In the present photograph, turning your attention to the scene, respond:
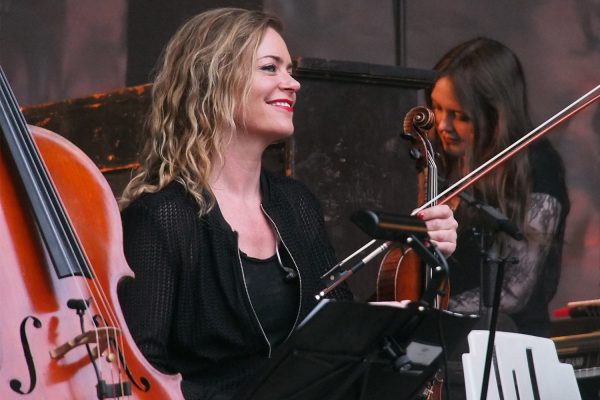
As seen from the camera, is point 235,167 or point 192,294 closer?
point 192,294

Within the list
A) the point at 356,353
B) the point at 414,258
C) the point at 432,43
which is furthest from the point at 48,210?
the point at 432,43

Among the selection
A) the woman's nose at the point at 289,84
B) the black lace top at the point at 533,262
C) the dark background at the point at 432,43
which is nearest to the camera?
the woman's nose at the point at 289,84

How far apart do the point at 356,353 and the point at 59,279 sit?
0.53 metres

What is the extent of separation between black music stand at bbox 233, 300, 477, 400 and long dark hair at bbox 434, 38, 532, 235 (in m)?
1.80

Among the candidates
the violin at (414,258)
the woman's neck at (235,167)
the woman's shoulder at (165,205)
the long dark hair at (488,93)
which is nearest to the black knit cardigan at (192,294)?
the woman's shoulder at (165,205)

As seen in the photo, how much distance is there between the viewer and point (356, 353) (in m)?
2.15

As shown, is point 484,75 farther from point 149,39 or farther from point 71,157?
point 71,157

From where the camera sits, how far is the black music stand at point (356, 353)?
6.78 ft

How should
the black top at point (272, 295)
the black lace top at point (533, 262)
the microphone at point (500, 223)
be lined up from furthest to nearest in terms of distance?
the black lace top at point (533, 262)
the black top at point (272, 295)
the microphone at point (500, 223)

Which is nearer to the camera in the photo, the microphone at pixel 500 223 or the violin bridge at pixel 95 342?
the violin bridge at pixel 95 342

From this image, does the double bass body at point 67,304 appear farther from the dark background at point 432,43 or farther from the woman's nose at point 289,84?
the dark background at point 432,43

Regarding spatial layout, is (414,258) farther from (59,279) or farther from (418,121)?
(59,279)

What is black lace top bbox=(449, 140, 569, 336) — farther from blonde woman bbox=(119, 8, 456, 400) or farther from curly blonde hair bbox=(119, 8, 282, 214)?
curly blonde hair bbox=(119, 8, 282, 214)

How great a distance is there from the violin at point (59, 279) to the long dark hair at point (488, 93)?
2.02 metres
